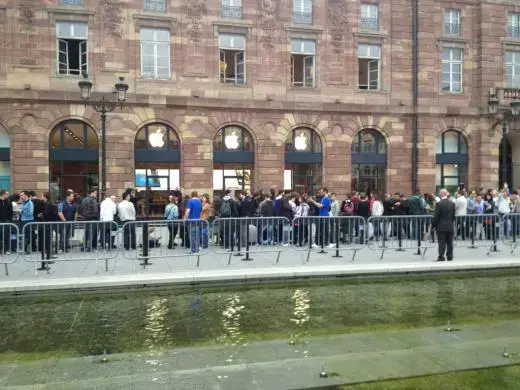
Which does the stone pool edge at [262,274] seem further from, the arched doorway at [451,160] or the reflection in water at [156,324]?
the arched doorway at [451,160]

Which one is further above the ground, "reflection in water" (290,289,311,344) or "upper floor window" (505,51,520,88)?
"upper floor window" (505,51,520,88)

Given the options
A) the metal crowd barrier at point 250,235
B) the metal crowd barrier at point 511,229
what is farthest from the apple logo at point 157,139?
the metal crowd barrier at point 511,229

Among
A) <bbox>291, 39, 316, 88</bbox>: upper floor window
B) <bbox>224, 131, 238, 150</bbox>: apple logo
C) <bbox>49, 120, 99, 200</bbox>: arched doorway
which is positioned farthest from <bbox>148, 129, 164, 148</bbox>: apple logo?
<bbox>291, 39, 316, 88</bbox>: upper floor window

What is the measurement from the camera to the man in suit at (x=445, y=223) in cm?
1324

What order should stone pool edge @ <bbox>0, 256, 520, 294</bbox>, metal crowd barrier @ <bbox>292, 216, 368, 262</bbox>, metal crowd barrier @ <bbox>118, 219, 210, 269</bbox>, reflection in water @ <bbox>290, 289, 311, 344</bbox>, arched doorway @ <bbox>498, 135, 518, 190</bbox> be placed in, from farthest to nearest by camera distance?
1. arched doorway @ <bbox>498, 135, 518, 190</bbox>
2. metal crowd barrier @ <bbox>292, 216, 368, 262</bbox>
3. metal crowd barrier @ <bbox>118, 219, 210, 269</bbox>
4. stone pool edge @ <bbox>0, 256, 520, 294</bbox>
5. reflection in water @ <bbox>290, 289, 311, 344</bbox>

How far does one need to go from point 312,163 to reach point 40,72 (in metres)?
12.9

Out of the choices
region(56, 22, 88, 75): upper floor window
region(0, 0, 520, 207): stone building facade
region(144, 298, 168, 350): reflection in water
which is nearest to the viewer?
region(144, 298, 168, 350): reflection in water

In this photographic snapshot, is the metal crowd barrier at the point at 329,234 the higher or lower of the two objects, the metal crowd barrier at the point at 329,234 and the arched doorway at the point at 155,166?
the lower

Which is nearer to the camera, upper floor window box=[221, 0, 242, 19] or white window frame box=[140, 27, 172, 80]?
white window frame box=[140, 27, 172, 80]

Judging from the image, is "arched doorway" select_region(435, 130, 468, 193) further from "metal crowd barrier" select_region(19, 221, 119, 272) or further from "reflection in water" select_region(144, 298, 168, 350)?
"reflection in water" select_region(144, 298, 168, 350)

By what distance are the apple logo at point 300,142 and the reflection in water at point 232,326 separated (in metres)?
17.2

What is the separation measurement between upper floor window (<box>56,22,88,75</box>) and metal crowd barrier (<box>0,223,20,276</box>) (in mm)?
13716

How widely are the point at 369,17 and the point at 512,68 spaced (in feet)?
28.1

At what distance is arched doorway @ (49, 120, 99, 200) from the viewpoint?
77.2 ft
